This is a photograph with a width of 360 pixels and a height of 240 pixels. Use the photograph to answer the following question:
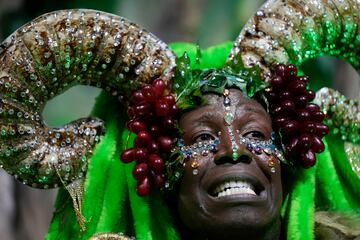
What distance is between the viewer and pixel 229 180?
5.92 feet

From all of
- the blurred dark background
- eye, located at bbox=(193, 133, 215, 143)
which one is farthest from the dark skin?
the blurred dark background

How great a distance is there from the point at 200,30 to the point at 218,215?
2.87 metres

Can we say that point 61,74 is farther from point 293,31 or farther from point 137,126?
point 293,31

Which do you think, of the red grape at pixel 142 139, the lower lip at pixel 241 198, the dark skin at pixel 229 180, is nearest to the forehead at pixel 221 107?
the dark skin at pixel 229 180

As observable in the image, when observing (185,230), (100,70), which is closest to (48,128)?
(100,70)

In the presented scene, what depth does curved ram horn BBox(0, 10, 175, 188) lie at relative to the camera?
6.20 ft

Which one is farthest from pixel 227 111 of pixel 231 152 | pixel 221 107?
pixel 231 152

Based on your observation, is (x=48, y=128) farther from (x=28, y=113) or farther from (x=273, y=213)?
(x=273, y=213)

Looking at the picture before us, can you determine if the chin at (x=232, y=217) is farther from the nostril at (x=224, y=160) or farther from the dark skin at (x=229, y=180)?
Result: the nostril at (x=224, y=160)

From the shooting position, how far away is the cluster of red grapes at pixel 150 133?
6.15ft

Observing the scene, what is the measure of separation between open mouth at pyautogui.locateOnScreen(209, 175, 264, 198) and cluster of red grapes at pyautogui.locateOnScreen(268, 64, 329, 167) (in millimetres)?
194

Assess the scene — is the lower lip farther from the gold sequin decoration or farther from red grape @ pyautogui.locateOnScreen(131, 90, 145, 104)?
the gold sequin decoration

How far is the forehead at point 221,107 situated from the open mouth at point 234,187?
0.63ft

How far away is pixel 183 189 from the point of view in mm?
1889
